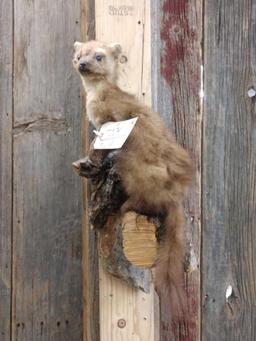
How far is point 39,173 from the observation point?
7.10 feet

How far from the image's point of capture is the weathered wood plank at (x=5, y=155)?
215 cm

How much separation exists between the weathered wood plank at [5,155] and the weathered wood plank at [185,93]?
50cm

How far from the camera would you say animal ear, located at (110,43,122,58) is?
67.9 inches

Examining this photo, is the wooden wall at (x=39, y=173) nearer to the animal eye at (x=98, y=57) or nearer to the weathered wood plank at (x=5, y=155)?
the weathered wood plank at (x=5, y=155)

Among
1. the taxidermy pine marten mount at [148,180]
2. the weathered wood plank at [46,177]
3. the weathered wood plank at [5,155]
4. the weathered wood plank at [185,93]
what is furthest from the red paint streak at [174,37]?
the weathered wood plank at [5,155]

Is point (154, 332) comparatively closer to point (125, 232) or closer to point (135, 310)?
point (135, 310)

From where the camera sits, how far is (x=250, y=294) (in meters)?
2.20

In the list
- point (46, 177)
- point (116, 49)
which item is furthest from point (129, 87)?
point (46, 177)

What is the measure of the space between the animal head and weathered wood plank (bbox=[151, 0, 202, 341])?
32 centimetres

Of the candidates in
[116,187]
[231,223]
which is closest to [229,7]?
[231,223]

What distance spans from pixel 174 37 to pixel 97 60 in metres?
0.42

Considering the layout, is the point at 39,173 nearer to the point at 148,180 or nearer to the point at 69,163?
the point at 69,163

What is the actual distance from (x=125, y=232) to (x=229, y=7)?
0.96m

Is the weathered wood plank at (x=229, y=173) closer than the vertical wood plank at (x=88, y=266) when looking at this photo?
No
